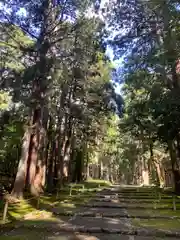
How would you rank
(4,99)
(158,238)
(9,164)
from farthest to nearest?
(9,164) → (4,99) → (158,238)

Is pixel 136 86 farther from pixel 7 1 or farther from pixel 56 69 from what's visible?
pixel 7 1

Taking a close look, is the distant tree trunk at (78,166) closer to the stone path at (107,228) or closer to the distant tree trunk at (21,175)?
the distant tree trunk at (21,175)

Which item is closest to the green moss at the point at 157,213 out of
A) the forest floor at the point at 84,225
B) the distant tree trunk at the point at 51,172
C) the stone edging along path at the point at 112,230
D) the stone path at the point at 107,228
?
the forest floor at the point at 84,225

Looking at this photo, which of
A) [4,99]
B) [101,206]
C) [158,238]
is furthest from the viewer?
[4,99]

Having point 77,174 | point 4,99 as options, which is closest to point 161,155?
point 77,174

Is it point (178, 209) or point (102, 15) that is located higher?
point (102, 15)

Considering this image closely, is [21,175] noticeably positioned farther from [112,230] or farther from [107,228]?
[112,230]

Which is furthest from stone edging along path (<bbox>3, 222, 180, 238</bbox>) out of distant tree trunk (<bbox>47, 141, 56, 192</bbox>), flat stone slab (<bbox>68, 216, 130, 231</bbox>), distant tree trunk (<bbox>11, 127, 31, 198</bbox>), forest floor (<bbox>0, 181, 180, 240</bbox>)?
distant tree trunk (<bbox>47, 141, 56, 192</bbox>)

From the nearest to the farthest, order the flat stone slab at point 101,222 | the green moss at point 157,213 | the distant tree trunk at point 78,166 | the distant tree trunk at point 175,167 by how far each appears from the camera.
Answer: the flat stone slab at point 101,222 → the green moss at point 157,213 → the distant tree trunk at point 175,167 → the distant tree trunk at point 78,166

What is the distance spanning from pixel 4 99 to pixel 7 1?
13.7m

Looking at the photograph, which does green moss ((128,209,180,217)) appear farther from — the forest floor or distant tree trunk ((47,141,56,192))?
distant tree trunk ((47,141,56,192))

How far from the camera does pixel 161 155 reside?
3959 cm

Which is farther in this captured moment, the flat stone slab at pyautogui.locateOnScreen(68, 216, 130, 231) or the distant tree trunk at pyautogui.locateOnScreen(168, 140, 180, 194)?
the distant tree trunk at pyautogui.locateOnScreen(168, 140, 180, 194)

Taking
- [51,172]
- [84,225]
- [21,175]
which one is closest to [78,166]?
[51,172]
